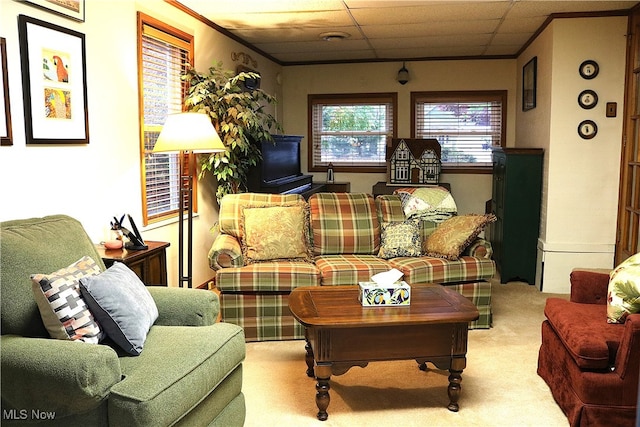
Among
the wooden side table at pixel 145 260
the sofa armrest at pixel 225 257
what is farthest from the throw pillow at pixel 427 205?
the wooden side table at pixel 145 260

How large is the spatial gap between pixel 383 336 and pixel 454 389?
1.43 feet

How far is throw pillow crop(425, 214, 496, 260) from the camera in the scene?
3.86 metres

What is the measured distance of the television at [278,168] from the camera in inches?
197

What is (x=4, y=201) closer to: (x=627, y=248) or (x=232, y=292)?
(x=232, y=292)

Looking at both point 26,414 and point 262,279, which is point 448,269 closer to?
point 262,279

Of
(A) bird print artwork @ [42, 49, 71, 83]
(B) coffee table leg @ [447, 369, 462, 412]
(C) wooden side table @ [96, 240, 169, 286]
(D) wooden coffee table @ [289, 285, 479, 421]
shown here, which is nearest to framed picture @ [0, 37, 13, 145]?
(A) bird print artwork @ [42, 49, 71, 83]

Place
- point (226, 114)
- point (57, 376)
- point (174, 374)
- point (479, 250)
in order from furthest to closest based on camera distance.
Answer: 1. point (226, 114)
2. point (479, 250)
3. point (174, 374)
4. point (57, 376)

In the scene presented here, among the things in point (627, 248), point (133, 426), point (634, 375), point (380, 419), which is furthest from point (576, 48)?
point (133, 426)

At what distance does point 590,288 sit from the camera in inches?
119

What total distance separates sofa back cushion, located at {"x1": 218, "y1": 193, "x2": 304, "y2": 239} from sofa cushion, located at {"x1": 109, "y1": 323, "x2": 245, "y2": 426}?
1633mm

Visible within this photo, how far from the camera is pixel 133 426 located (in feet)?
5.87

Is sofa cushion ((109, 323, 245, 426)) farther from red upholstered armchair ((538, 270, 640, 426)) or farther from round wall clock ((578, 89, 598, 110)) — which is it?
round wall clock ((578, 89, 598, 110))

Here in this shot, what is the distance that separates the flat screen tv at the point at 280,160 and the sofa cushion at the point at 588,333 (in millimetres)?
2907

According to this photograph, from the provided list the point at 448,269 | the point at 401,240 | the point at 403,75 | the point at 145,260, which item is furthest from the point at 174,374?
the point at 403,75
